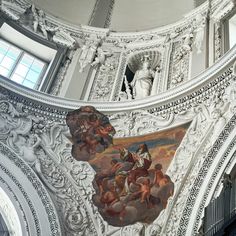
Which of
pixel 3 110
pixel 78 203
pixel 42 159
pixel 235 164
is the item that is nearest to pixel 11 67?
pixel 3 110

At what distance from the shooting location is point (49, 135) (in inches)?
495

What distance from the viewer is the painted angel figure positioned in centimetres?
1446

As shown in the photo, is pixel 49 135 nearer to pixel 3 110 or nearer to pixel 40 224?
pixel 3 110

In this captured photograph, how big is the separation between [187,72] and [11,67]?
459 centimetres

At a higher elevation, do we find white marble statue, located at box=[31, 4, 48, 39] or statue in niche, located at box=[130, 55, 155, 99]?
white marble statue, located at box=[31, 4, 48, 39]

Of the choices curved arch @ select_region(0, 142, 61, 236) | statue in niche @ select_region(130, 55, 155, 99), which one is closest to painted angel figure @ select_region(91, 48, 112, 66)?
statue in niche @ select_region(130, 55, 155, 99)

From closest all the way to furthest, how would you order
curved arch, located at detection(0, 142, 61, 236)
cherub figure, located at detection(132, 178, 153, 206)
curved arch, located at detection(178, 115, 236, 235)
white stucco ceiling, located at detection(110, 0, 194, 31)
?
curved arch, located at detection(178, 115, 236, 235)
curved arch, located at detection(0, 142, 61, 236)
cherub figure, located at detection(132, 178, 153, 206)
white stucco ceiling, located at detection(110, 0, 194, 31)

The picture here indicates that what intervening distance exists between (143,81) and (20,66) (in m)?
3.32

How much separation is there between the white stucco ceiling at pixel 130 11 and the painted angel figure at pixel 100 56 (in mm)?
1177

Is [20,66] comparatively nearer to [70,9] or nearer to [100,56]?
[100,56]

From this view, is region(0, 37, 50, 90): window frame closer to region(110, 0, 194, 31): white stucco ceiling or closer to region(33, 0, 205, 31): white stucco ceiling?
region(33, 0, 205, 31): white stucco ceiling

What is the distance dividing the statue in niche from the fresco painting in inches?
47.9

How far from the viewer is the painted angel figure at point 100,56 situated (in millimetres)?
14461

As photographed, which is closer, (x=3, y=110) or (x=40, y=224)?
(x=40, y=224)
